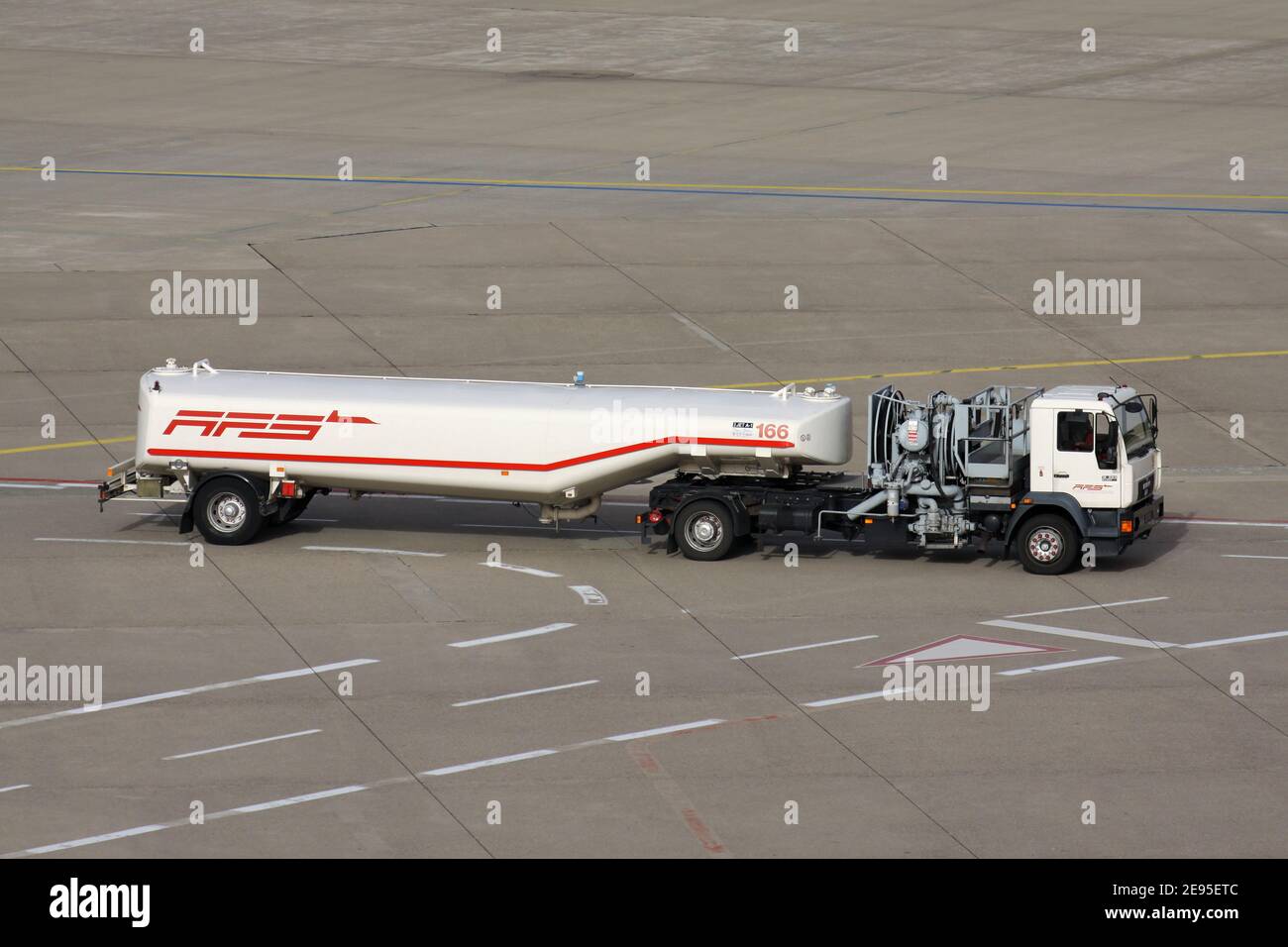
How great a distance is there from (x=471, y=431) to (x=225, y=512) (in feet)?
14.9

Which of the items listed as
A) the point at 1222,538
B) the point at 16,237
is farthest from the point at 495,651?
the point at 16,237

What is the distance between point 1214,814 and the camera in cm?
2219

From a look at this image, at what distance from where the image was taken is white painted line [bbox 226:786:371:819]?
22047mm

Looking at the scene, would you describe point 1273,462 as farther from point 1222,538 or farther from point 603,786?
point 603,786

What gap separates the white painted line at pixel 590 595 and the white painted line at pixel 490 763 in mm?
6257

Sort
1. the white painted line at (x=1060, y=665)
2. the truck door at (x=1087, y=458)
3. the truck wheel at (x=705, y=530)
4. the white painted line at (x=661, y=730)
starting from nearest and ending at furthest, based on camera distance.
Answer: the white painted line at (x=661, y=730)
the white painted line at (x=1060, y=665)
the truck door at (x=1087, y=458)
the truck wheel at (x=705, y=530)

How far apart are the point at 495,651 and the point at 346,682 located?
2353 millimetres

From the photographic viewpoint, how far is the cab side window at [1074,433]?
31.4m

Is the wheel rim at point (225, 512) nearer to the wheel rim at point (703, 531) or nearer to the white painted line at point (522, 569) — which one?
the white painted line at point (522, 569)

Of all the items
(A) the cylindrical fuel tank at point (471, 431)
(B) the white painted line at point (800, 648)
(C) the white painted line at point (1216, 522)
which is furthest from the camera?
(C) the white painted line at point (1216, 522)

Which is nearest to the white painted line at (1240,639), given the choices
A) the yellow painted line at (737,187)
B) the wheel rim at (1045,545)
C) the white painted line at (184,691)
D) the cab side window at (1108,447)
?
the wheel rim at (1045,545)

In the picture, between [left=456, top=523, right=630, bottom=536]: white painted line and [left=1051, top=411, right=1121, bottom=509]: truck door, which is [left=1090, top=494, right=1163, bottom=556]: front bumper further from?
[left=456, top=523, right=630, bottom=536]: white painted line

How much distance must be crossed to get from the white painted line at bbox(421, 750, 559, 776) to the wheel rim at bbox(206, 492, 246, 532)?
10.6 meters

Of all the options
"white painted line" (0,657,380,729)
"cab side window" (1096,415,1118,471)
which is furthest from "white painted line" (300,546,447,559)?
"cab side window" (1096,415,1118,471)
